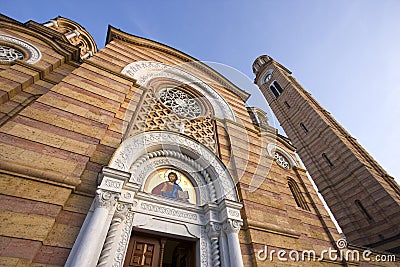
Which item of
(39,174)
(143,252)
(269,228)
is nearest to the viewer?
(39,174)

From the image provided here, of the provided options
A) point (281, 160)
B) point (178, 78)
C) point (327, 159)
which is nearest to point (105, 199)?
point (178, 78)

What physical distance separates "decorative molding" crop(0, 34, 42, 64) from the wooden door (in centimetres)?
559

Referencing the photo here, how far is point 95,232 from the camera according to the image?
2.66m

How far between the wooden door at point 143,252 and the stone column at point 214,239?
3.11 ft

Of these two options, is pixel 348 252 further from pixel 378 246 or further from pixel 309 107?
pixel 309 107

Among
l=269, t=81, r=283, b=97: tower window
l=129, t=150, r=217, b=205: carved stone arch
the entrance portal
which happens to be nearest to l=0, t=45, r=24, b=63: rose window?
l=129, t=150, r=217, b=205: carved stone arch

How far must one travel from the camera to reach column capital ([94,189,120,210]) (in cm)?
294

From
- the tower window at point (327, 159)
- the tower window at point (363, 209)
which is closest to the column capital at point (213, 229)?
Result: the tower window at point (363, 209)

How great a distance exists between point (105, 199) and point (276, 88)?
21.6 metres

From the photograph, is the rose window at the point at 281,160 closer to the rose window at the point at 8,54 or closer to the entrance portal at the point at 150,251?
the entrance portal at the point at 150,251

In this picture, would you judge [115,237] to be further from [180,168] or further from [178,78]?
[178,78]

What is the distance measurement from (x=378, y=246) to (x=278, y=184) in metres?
8.89

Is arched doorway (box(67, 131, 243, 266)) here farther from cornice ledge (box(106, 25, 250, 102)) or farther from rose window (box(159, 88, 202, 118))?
cornice ledge (box(106, 25, 250, 102))

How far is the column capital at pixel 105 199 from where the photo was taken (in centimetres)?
294
